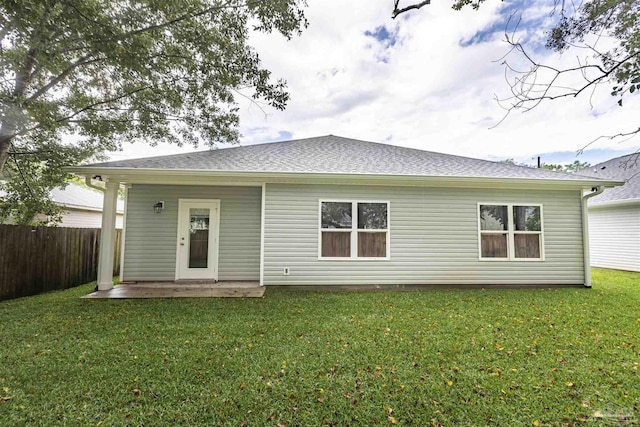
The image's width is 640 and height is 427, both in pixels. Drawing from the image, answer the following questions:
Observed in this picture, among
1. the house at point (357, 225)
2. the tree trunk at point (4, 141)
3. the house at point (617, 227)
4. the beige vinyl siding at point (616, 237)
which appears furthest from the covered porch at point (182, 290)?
the beige vinyl siding at point (616, 237)

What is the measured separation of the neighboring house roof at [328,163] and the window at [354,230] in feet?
2.89

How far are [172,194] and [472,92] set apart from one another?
10.2 metres

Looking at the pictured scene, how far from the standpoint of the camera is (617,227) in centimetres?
1055

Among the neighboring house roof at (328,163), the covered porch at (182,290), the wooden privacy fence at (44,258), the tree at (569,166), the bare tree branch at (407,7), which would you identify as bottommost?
the covered porch at (182,290)

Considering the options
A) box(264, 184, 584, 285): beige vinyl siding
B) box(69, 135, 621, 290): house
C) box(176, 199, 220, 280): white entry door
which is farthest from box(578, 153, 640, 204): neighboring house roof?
box(176, 199, 220, 280): white entry door

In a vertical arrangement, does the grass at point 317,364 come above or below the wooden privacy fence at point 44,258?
below

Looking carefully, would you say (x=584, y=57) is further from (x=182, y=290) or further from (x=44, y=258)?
(x=44, y=258)

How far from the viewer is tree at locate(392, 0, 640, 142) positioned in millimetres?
3305

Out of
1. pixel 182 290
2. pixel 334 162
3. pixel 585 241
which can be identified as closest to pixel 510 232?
pixel 585 241

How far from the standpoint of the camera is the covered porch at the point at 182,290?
241 inches

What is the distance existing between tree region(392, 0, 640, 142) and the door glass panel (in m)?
6.04

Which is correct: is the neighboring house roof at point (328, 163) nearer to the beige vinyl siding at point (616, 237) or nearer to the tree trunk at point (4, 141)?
the tree trunk at point (4, 141)

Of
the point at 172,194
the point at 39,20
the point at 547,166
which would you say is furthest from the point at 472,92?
the point at 547,166

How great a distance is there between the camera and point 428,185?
7219 millimetres
